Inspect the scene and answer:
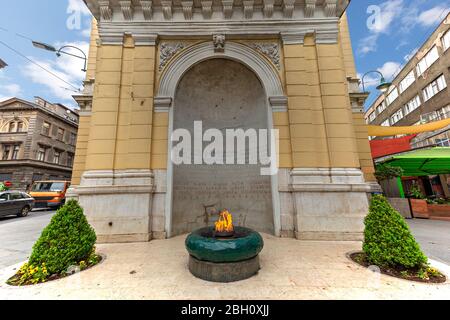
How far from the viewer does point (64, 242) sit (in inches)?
157

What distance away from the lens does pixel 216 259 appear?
3553mm

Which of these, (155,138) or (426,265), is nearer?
(426,265)

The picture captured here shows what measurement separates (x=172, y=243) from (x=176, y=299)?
120 inches

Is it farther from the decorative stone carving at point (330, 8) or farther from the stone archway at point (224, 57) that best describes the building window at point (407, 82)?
the stone archway at point (224, 57)

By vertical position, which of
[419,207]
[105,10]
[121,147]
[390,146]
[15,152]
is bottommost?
[419,207]

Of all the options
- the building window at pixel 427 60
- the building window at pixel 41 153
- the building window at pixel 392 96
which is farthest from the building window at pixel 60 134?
the building window at pixel 392 96

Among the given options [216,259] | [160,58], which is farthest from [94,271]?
[160,58]

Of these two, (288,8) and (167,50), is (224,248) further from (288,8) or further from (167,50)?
(288,8)

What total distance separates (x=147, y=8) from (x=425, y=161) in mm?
15174

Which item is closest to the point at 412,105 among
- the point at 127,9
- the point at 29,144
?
the point at 127,9

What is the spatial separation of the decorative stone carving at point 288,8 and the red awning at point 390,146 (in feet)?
37.5

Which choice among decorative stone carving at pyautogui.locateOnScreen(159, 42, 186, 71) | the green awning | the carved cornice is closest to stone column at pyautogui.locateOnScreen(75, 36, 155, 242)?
decorative stone carving at pyautogui.locateOnScreen(159, 42, 186, 71)

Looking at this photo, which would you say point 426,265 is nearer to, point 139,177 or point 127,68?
point 139,177
